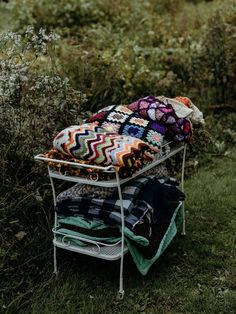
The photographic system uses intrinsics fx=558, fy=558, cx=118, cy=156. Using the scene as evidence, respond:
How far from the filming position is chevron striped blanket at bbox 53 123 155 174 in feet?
11.0

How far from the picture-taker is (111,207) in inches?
141

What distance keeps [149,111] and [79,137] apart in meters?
0.70

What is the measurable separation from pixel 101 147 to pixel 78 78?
8.65 ft

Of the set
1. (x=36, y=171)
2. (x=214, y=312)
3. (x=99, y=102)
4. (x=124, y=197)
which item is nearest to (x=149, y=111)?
(x=124, y=197)

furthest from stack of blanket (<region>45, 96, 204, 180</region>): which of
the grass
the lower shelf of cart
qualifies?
the grass

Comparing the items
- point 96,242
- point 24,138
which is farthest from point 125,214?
point 24,138

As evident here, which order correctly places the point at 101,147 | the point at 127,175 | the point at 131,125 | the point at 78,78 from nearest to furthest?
the point at 101,147, the point at 127,175, the point at 131,125, the point at 78,78

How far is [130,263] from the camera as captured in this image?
402cm

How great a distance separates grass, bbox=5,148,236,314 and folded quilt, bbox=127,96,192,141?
892mm

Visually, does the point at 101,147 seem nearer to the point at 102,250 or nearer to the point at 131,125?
the point at 131,125

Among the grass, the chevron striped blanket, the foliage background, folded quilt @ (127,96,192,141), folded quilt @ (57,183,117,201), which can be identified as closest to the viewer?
the chevron striped blanket

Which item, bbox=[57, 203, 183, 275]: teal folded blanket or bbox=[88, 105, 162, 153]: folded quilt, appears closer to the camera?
bbox=[57, 203, 183, 275]: teal folded blanket

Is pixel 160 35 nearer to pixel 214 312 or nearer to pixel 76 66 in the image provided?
pixel 76 66

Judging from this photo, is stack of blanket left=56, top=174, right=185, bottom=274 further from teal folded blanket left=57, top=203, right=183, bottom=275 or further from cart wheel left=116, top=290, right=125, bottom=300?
cart wheel left=116, top=290, right=125, bottom=300
